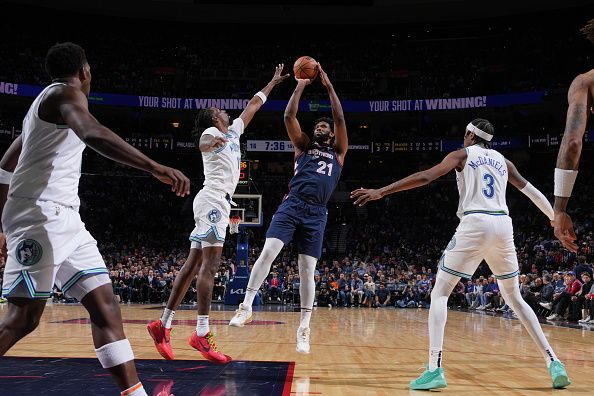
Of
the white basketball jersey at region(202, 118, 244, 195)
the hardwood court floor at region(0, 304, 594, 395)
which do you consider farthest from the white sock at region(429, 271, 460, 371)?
the white basketball jersey at region(202, 118, 244, 195)

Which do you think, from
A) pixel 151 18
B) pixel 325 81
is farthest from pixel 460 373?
pixel 151 18

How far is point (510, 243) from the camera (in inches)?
179

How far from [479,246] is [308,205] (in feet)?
5.62

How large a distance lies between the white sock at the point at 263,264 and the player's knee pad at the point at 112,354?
2.79m

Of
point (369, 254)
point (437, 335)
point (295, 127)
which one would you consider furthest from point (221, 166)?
point (369, 254)

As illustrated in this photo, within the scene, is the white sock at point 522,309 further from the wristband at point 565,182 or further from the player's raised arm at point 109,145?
the player's raised arm at point 109,145

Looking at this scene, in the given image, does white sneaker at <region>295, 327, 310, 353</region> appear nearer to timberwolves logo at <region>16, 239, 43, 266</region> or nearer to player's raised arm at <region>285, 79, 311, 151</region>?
player's raised arm at <region>285, 79, 311, 151</region>

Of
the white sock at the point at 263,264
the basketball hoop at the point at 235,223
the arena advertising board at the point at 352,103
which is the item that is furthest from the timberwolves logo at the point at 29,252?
the arena advertising board at the point at 352,103

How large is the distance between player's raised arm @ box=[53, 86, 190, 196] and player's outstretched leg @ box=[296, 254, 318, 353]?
3.16 metres

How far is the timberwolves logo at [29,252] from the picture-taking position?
2.61 metres

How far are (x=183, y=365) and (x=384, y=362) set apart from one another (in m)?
1.80

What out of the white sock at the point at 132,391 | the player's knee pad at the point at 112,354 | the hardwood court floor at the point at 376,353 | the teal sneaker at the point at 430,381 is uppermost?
the player's knee pad at the point at 112,354

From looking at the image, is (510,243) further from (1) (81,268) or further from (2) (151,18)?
(2) (151,18)

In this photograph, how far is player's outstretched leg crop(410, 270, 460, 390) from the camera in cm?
409
